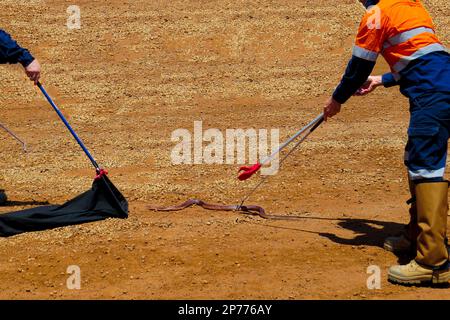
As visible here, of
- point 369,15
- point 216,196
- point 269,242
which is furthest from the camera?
point 216,196

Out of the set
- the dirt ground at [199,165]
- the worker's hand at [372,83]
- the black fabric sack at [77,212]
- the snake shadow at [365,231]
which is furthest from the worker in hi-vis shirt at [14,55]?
the worker's hand at [372,83]

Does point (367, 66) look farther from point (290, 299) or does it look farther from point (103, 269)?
point (103, 269)

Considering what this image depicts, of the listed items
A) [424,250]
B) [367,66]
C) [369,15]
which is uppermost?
[369,15]

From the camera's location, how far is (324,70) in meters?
12.1

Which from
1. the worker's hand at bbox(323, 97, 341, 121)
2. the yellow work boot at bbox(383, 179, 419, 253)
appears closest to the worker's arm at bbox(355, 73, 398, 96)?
the worker's hand at bbox(323, 97, 341, 121)

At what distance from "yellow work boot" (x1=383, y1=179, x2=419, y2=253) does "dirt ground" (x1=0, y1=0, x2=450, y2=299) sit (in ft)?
0.37

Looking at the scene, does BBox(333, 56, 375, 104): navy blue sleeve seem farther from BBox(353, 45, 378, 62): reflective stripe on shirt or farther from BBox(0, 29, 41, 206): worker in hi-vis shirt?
BBox(0, 29, 41, 206): worker in hi-vis shirt

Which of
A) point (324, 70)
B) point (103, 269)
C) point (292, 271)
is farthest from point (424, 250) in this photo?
point (324, 70)

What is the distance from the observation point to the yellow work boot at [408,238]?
5.84 metres

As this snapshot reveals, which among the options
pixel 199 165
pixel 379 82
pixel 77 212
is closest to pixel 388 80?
pixel 379 82

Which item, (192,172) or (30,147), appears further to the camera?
(30,147)

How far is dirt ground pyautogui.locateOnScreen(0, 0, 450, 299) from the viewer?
5.78m

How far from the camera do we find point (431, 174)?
522 centimetres

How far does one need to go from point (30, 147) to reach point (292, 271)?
487 centimetres
